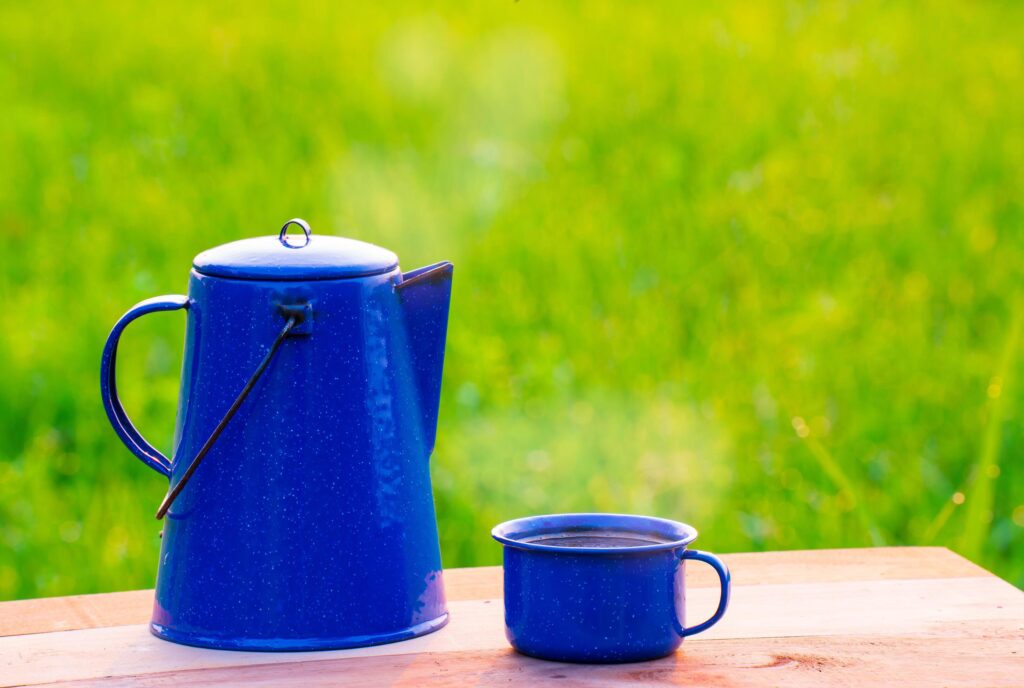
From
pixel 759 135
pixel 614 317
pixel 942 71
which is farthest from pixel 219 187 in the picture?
pixel 942 71

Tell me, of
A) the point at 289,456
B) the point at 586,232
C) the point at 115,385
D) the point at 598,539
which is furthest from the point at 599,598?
the point at 586,232

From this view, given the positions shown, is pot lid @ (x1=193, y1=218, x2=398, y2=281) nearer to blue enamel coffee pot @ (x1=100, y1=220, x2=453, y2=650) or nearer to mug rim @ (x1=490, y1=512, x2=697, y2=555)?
blue enamel coffee pot @ (x1=100, y1=220, x2=453, y2=650)

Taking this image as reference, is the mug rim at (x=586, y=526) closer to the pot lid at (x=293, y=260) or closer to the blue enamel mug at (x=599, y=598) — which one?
the blue enamel mug at (x=599, y=598)

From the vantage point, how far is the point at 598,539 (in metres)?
1.07

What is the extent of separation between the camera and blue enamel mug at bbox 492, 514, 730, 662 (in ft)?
3.22

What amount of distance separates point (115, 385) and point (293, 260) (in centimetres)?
19

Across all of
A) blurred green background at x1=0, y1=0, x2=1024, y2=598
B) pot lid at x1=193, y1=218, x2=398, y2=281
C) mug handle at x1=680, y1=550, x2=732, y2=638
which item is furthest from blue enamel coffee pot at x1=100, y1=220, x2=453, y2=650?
blurred green background at x1=0, y1=0, x2=1024, y2=598

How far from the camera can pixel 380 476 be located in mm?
1051

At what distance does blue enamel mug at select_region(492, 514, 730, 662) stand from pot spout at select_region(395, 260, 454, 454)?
0.14 meters

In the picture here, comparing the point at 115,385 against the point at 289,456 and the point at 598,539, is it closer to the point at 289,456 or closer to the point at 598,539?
the point at 289,456

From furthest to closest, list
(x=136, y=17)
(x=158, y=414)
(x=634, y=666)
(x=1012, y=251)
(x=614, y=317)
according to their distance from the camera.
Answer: (x=136, y=17), (x=1012, y=251), (x=614, y=317), (x=158, y=414), (x=634, y=666)

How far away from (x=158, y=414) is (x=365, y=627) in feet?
4.63

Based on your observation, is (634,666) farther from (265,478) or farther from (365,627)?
(265,478)

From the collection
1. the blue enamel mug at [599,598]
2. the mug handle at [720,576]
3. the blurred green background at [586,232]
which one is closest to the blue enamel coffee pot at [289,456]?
the blue enamel mug at [599,598]
